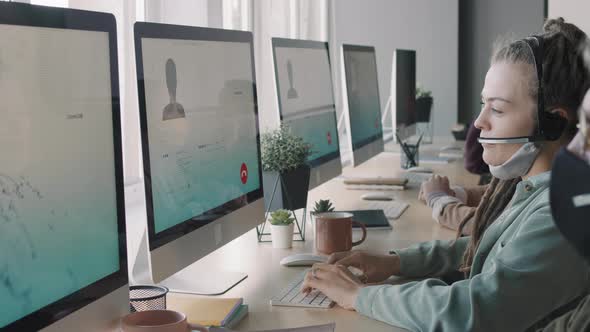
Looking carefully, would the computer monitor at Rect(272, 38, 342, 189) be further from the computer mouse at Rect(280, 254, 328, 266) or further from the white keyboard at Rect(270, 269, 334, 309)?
the white keyboard at Rect(270, 269, 334, 309)

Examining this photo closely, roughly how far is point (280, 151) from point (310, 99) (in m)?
0.49

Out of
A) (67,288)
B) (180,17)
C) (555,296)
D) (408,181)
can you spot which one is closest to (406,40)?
(408,181)

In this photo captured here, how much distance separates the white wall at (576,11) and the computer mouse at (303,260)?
2446mm

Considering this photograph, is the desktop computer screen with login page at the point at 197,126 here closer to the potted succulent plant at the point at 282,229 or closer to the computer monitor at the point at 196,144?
the computer monitor at the point at 196,144

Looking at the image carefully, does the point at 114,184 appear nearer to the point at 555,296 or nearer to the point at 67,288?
the point at 67,288

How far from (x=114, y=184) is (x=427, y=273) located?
922 mm

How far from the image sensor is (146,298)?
1.38 meters

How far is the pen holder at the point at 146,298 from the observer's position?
1.39 m

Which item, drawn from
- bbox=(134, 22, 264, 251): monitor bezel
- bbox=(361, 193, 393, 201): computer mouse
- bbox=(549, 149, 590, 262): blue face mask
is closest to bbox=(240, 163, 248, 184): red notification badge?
bbox=(134, 22, 264, 251): monitor bezel

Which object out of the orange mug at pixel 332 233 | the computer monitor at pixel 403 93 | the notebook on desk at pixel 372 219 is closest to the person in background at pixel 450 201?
the notebook on desk at pixel 372 219

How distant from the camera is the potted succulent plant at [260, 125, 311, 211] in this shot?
7.27 ft

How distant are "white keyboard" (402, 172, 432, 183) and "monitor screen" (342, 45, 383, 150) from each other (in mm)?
215

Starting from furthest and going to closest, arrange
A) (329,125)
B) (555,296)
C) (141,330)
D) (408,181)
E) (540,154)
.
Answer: (408,181)
(329,125)
(540,154)
(555,296)
(141,330)

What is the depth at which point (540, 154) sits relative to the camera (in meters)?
1.67
